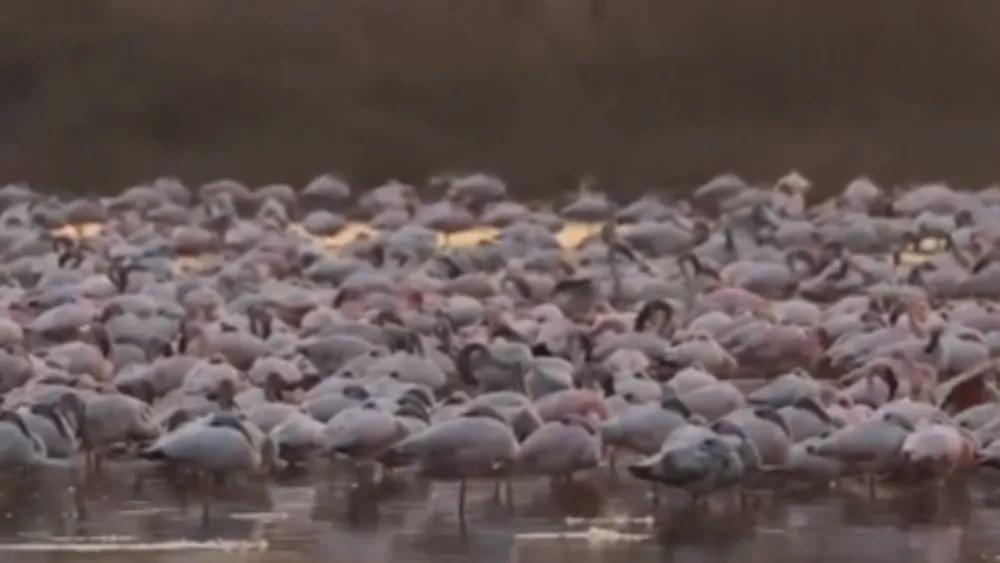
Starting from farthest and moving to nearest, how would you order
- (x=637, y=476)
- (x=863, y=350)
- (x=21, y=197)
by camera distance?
1. (x=21, y=197)
2. (x=863, y=350)
3. (x=637, y=476)

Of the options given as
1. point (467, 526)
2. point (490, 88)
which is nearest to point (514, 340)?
point (467, 526)

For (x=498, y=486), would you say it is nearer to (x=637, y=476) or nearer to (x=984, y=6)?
(x=637, y=476)

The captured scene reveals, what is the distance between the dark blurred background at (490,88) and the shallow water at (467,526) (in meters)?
4.24

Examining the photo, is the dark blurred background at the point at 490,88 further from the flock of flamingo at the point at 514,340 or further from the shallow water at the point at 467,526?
the shallow water at the point at 467,526

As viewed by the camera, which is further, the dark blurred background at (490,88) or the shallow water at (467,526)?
the dark blurred background at (490,88)

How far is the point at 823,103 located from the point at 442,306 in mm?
3590

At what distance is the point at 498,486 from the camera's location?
426 cm

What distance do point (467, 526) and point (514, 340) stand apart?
966mm

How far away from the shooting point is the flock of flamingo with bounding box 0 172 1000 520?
4.11 m

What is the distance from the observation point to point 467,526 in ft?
13.1

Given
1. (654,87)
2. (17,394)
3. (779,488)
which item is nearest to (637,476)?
(779,488)

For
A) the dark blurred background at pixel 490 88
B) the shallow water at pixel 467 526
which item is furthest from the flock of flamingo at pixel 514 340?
the dark blurred background at pixel 490 88

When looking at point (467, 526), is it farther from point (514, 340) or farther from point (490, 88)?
point (490, 88)

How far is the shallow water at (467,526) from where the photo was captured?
12.5 feet
